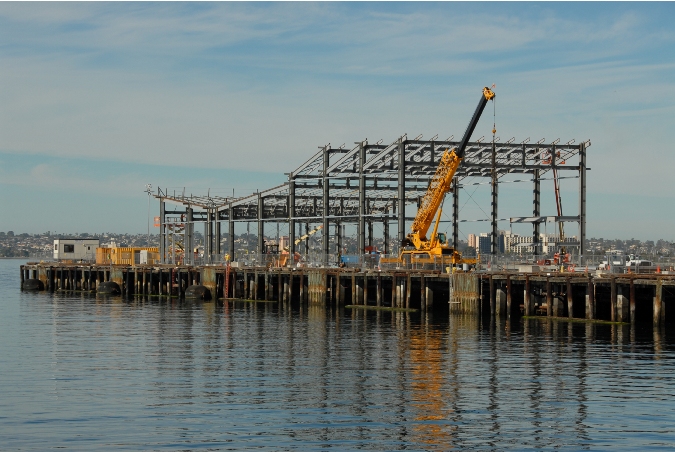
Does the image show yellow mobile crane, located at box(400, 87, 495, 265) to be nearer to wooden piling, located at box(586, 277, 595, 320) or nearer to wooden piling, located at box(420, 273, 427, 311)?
wooden piling, located at box(420, 273, 427, 311)

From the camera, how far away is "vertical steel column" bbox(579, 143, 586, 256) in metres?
73.8

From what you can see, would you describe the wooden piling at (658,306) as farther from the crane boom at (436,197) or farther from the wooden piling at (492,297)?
the crane boom at (436,197)

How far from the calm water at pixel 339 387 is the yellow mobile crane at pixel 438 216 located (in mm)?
16256

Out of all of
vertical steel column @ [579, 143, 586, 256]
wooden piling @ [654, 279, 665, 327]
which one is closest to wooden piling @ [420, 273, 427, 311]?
vertical steel column @ [579, 143, 586, 256]

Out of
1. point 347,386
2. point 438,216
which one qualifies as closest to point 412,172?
point 438,216

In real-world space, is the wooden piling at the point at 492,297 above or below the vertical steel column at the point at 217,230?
below

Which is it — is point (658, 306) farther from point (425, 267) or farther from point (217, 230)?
point (217, 230)

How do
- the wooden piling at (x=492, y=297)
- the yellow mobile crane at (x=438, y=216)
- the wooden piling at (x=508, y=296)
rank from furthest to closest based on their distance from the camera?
1. the yellow mobile crane at (x=438, y=216)
2. the wooden piling at (x=492, y=297)
3. the wooden piling at (x=508, y=296)

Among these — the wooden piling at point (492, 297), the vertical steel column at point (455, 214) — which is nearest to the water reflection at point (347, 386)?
the wooden piling at point (492, 297)

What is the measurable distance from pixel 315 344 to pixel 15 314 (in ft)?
104

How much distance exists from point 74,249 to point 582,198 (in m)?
69.6

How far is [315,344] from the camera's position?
153 ft

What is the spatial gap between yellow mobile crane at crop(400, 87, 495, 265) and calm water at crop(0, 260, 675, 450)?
16256 millimetres

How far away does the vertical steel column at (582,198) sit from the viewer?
7381 centimetres
